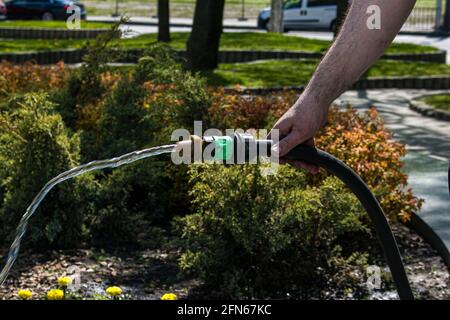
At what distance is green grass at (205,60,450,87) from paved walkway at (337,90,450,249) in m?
0.97

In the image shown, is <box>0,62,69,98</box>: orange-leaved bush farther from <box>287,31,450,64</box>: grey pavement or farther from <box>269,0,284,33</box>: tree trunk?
<box>287,31,450,64</box>: grey pavement

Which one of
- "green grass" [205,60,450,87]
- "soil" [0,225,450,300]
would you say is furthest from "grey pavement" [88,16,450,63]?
"soil" [0,225,450,300]

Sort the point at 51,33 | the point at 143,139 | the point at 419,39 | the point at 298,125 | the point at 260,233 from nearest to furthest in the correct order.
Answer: the point at 298,125, the point at 260,233, the point at 143,139, the point at 51,33, the point at 419,39

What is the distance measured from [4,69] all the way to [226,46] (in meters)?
12.5

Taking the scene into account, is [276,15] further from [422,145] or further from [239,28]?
[422,145]

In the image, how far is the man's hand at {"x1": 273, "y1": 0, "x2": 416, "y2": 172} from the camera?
2002 millimetres

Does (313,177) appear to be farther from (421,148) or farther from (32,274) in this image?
(421,148)

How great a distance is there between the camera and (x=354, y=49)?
2.02 metres

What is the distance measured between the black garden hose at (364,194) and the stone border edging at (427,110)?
38.6 ft

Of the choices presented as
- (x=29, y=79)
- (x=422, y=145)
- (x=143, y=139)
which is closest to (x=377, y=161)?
(x=143, y=139)

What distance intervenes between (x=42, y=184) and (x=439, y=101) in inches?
372

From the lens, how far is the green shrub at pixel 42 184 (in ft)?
20.6

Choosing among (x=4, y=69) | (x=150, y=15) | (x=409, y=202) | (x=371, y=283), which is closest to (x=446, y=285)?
(x=371, y=283)

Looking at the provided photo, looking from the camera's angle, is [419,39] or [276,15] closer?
[276,15]
